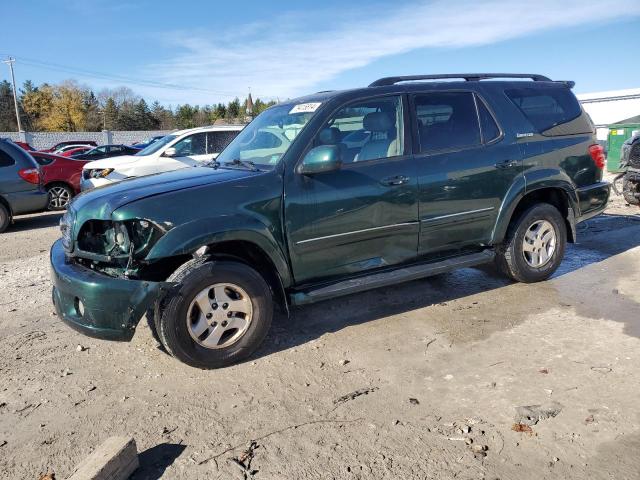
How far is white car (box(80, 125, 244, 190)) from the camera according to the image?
9.62 meters

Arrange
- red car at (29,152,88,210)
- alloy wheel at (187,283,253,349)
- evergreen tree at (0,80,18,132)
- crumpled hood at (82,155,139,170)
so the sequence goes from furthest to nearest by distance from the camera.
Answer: evergreen tree at (0,80,18,132) < red car at (29,152,88,210) < crumpled hood at (82,155,139,170) < alloy wheel at (187,283,253,349)

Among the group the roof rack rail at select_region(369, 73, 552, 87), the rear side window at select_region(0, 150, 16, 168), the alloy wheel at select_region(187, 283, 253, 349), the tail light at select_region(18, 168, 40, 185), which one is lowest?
the alloy wheel at select_region(187, 283, 253, 349)

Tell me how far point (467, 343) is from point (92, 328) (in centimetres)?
274

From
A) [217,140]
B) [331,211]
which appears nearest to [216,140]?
[217,140]

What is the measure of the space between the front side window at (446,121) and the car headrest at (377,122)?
0.29 m

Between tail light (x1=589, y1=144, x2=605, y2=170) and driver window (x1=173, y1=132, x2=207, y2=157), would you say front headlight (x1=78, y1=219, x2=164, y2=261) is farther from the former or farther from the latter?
driver window (x1=173, y1=132, x2=207, y2=157)

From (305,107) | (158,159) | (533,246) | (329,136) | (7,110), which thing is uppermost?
(7,110)

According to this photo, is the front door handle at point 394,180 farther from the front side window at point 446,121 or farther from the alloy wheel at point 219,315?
the alloy wheel at point 219,315

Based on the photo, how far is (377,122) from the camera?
442 centimetres

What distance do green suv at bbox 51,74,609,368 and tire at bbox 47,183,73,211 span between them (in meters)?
8.63

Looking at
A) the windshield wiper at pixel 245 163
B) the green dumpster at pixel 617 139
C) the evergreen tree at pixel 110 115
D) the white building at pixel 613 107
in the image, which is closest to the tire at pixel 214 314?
the windshield wiper at pixel 245 163

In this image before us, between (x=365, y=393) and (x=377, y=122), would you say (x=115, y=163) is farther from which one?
(x=365, y=393)

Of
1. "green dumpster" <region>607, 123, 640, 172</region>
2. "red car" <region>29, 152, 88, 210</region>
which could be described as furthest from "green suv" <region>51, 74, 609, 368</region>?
"green dumpster" <region>607, 123, 640, 172</region>

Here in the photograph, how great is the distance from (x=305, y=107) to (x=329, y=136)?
0.45 m
